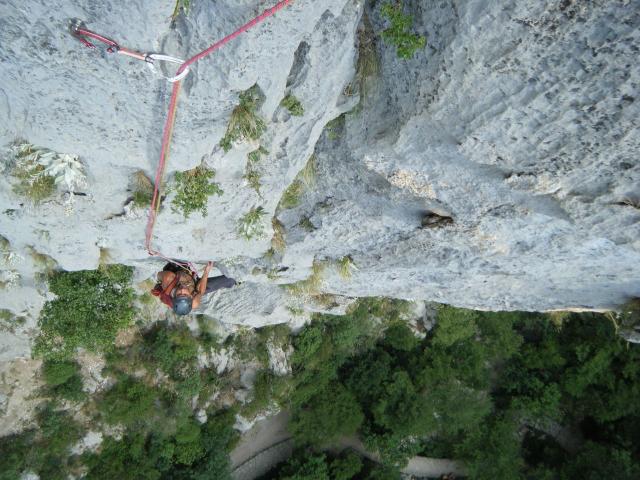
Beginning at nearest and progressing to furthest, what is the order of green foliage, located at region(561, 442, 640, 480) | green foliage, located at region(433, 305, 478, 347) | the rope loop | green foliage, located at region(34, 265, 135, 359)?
1. the rope loop
2. green foliage, located at region(34, 265, 135, 359)
3. green foliage, located at region(561, 442, 640, 480)
4. green foliage, located at region(433, 305, 478, 347)

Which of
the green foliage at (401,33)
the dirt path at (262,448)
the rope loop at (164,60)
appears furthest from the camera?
the dirt path at (262,448)

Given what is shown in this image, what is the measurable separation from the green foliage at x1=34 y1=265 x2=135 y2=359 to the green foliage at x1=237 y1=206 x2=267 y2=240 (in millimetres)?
2868

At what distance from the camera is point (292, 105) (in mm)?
4422

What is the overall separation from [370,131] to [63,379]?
8444 millimetres

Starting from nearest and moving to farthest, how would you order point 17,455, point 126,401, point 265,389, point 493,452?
point 17,455 < point 126,401 < point 265,389 < point 493,452

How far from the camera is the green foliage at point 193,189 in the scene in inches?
193

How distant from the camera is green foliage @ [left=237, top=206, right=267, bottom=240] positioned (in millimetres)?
5922

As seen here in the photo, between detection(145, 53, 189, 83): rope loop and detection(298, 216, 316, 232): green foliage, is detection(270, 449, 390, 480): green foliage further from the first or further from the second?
detection(145, 53, 189, 83): rope loop

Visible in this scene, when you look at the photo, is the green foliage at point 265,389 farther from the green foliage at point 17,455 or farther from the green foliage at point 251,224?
the green foliage at point 251,224

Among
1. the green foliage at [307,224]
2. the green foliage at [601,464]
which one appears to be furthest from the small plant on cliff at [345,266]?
the green foliage at [601,464]

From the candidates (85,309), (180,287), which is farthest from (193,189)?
(85,309)

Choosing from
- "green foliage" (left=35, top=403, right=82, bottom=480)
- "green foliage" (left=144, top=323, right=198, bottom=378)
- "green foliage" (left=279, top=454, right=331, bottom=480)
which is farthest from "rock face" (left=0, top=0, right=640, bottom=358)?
"green foliage" (left=279, top=454, right=331, bottom=480)

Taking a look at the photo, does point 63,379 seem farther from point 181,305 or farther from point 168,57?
point 168,57

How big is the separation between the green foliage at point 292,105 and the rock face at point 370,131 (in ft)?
0.25
